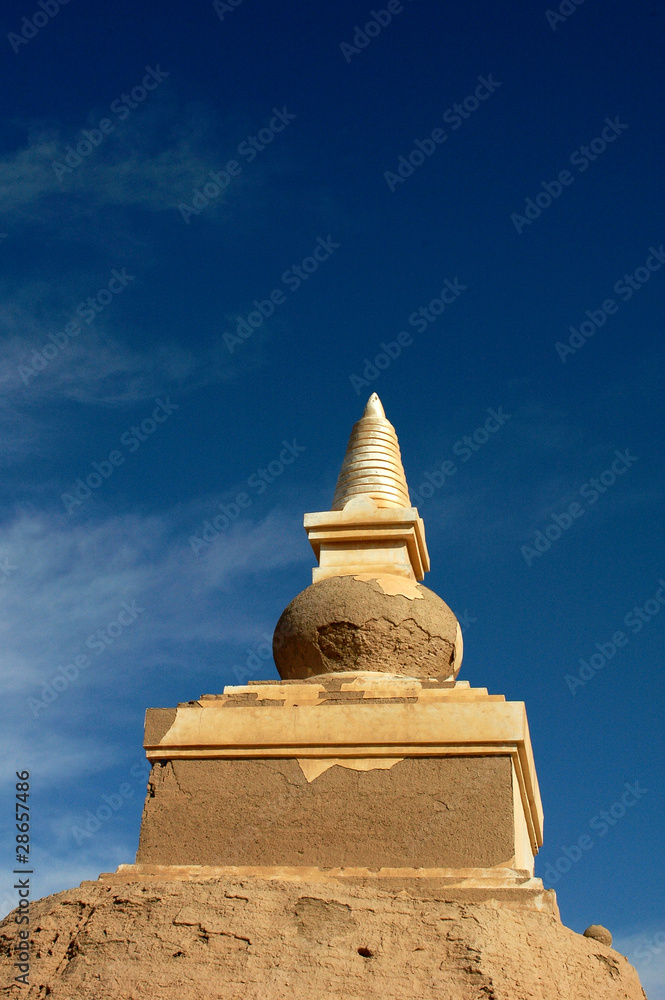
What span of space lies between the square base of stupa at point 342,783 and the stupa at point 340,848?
14 mm

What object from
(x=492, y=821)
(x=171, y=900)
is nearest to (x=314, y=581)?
(x=492, y=821)

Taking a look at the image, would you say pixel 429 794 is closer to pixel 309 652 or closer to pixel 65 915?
pixel 309 652

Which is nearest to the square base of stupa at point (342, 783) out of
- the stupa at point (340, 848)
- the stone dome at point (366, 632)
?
the stupa at point (340, 848)

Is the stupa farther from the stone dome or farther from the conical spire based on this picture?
the conical spire

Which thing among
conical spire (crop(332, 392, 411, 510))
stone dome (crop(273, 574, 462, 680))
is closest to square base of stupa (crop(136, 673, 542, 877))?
stone dome (crop(273, 574, 462, 680))

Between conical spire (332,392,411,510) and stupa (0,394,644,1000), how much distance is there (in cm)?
176

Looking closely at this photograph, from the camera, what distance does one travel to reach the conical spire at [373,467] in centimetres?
1085

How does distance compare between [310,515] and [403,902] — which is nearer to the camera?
[403,902]

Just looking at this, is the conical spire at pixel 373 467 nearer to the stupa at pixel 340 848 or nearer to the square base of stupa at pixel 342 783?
the stupa at pixel 340 848

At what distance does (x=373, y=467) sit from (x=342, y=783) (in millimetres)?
4490

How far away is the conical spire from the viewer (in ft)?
35.6

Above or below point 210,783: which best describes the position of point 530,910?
below

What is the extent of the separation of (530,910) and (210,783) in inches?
102

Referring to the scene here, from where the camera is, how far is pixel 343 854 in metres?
7.17
